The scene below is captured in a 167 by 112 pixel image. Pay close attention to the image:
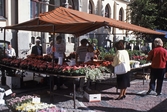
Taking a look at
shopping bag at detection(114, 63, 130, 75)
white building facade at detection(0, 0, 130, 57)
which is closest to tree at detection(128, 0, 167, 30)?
white building facade at detection(0, 0, 130, 57)

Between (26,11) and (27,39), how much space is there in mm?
1952

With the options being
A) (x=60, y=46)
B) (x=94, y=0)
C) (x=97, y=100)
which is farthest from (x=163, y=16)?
(x=97, y=100)

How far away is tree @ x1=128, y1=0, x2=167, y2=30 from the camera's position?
66.4ft

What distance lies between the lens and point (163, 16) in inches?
862

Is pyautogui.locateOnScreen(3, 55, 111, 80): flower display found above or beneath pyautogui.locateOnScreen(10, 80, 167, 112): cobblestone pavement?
above

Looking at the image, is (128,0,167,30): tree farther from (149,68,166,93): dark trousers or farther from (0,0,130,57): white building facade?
(149,68,166,93): dark trousers

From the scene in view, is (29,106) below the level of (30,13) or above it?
below

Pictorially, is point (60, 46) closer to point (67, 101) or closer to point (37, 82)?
point (37, 82)

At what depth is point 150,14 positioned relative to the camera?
2142cm

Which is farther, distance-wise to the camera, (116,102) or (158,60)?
(158,60)

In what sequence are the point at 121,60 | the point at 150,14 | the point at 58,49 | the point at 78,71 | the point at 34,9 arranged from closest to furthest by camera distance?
1. the point at 78,71
2. the point at 121,60
3. the point at 58,49
4. the point at 34,9
5. the point at 150,14

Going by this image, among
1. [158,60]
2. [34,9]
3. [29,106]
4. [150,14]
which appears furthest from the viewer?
[150,14]

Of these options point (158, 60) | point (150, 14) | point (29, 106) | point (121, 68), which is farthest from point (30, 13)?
point (29, 106)

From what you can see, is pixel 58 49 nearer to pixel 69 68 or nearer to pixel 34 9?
pixel 69 68
